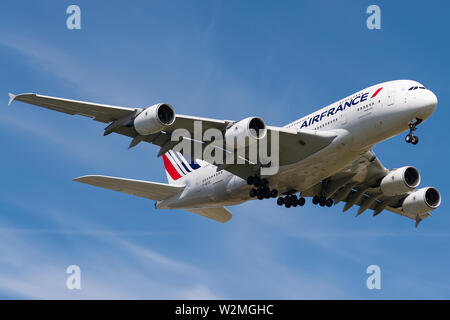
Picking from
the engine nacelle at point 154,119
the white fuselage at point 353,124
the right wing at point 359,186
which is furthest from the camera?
the right wing at point 359,186

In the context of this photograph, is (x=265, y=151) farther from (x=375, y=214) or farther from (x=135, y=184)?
(x=375, y=214)

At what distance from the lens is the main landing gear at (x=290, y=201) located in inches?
1422

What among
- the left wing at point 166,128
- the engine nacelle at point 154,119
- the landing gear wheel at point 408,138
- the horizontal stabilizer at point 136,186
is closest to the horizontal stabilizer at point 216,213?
the horizontal stabilizer at point 136,186

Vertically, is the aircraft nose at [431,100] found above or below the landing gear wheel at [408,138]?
above

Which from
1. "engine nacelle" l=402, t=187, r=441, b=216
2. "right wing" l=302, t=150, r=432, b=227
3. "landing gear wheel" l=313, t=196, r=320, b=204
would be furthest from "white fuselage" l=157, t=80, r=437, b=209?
"engine nacelle" l=402, t=187, r=441, b=216

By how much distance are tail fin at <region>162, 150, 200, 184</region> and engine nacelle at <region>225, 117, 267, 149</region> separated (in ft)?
26.6

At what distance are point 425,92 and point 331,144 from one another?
188 inches

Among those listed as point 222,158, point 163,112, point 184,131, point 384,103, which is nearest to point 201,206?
point 222,158

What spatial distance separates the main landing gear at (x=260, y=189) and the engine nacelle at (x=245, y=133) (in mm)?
3947

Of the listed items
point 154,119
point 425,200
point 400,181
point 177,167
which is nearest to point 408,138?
point 400,181

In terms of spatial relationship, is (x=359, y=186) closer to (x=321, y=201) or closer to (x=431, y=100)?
(x=321, y=201)

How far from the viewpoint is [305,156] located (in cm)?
3209

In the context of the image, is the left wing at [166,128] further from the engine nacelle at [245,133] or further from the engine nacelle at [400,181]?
the engine nacelle at [400,181]

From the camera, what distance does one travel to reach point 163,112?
2964 centimetres
